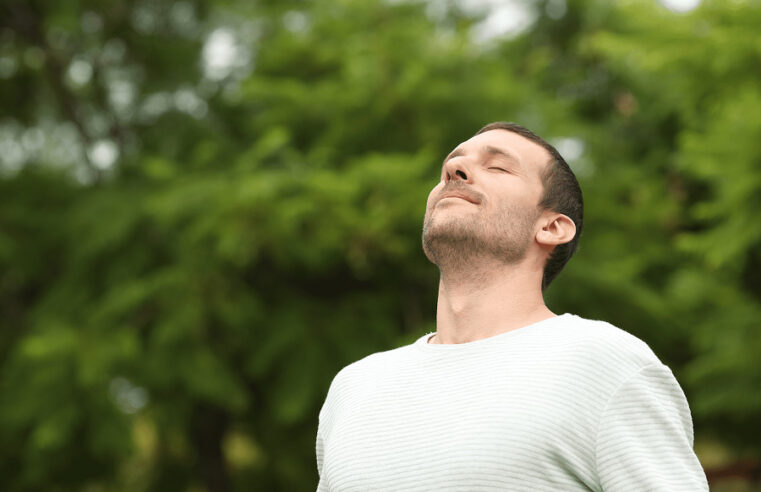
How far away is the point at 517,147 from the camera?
1.88 meters

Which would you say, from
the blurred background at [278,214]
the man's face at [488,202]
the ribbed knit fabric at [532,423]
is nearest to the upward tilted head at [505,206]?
the man's face at [488,202]

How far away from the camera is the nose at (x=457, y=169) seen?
72.8 inches

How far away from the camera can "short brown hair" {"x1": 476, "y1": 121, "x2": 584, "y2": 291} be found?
72.6 inches

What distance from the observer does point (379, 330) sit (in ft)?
21.5

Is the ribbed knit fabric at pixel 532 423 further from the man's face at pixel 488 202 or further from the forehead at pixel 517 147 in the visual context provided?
the forehead at pixel 517 147

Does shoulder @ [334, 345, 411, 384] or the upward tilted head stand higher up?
the upward tilted head

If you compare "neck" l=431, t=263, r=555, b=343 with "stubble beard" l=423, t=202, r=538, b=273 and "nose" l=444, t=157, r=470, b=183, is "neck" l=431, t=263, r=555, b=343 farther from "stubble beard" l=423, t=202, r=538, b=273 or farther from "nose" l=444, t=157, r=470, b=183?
"nose" l=444, t=157, r=470, b=183

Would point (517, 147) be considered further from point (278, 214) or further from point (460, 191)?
point (278, 214)

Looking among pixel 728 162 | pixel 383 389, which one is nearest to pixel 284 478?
pixel 728 162

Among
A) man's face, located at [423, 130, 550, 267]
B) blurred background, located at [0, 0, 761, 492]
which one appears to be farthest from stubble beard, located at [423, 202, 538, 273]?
blurred background, located at [0, 0, 761, 492]

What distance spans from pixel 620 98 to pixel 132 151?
584cm

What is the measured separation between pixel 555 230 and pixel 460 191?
0.23 metres

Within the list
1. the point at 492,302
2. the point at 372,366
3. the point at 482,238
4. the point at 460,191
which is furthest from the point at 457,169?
the point at 372,366

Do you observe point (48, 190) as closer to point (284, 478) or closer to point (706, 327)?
point (284, 478)
